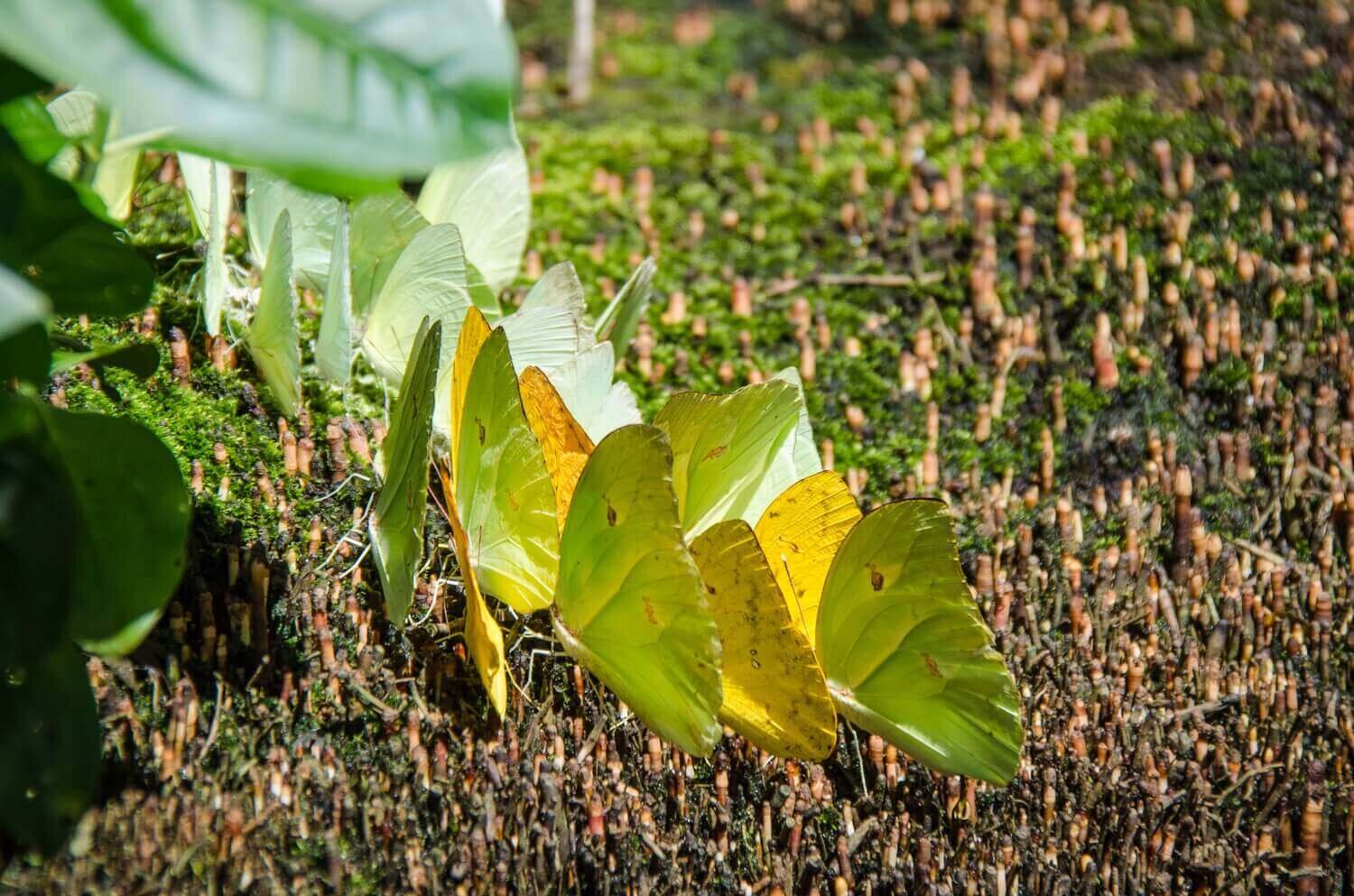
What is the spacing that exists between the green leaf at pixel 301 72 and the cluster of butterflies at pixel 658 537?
0.27 m

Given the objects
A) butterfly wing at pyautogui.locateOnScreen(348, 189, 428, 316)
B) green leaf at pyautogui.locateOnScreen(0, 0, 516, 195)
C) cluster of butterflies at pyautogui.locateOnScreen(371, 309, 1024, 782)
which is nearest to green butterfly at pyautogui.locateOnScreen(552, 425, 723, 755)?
cluster of butterflies at pyautogui.locateOnScreen(371, 309, 1024, 782)

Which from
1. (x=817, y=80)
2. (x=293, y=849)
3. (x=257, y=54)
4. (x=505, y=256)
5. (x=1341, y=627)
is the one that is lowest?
(x=293, y=849)

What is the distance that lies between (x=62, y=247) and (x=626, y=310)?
63 cm

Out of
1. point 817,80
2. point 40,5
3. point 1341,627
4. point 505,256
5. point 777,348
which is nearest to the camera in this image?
point 40,5

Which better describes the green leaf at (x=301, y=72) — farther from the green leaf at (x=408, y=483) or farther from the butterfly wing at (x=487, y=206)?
the butterfly wing at (x=487, y=206)

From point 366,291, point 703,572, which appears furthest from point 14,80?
point 703,572

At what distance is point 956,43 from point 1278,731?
4.82 feet

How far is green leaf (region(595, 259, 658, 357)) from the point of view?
1285mm

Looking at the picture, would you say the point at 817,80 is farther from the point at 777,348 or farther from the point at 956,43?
the point at 777,348

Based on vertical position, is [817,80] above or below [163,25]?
below

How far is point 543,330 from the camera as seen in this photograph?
1159 mm

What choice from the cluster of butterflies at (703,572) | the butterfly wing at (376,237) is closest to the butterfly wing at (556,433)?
the cluster of butterflies at (703,572)

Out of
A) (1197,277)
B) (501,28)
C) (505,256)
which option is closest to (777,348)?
(505,256)

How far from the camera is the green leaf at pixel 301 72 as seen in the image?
0.63 metres
